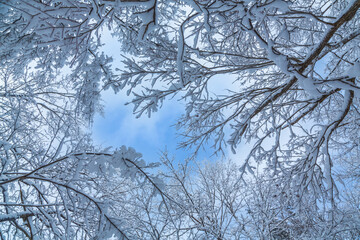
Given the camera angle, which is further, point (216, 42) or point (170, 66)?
point (216, 42)

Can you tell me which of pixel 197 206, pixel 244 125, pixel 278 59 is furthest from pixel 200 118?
pixel 197 206

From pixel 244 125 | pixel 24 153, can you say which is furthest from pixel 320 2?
pixel 24 153

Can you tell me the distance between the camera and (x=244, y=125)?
308cm

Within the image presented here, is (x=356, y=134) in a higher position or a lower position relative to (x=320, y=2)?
lower

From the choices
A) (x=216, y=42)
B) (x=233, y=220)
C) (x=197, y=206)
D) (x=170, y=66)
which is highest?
(x=216, y=42)

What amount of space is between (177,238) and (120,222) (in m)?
4.34

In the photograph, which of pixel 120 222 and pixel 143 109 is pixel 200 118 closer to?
pixel 143 109

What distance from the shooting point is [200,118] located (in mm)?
3561

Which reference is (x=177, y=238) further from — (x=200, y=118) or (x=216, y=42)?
(x=216, y=42)

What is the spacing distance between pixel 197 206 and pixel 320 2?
6.34 m

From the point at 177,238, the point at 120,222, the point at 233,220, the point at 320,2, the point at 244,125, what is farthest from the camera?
the point at 233,220

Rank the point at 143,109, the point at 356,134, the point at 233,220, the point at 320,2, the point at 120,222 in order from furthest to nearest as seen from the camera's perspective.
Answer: the point at 233,220 < the point at 320,2 < the point at 356,134 < the point at 143,109 < the point at 120,222

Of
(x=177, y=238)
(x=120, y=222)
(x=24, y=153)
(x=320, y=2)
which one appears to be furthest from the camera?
(x=177, y=238)

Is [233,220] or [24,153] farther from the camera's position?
[233,220]
